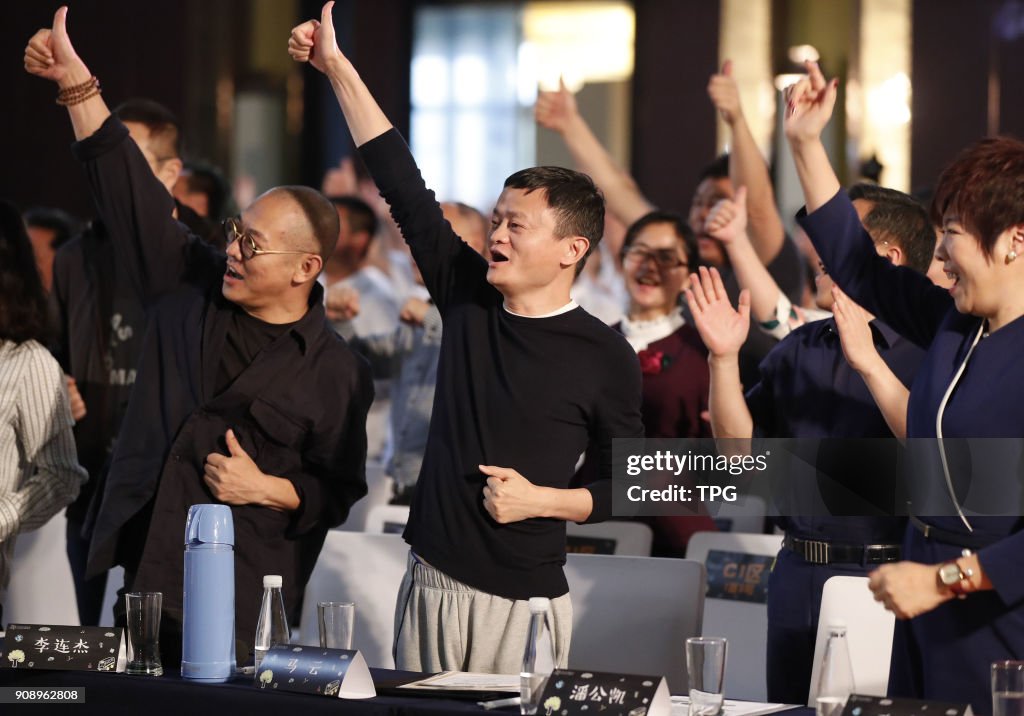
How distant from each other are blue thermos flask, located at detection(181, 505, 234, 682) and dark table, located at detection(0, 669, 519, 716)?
1.5 inches

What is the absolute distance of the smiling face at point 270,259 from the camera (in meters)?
2.76

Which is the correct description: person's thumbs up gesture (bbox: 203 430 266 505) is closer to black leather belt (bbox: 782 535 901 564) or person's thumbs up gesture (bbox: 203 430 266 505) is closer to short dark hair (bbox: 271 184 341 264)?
short dark hair (bbox: 271 184 341 264)

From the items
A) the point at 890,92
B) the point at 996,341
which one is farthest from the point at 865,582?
the point at 890,92

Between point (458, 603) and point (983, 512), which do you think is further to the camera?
point (458, 603)

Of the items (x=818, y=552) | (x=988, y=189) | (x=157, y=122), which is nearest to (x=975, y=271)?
(x=988, y=189)

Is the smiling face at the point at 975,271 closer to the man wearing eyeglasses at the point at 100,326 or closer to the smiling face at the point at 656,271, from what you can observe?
the smiling face at the point at 656,271

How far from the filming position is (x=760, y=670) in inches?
125

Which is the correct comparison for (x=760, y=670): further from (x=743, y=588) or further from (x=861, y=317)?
(x=861, y=317)

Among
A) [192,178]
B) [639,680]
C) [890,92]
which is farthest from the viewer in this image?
[890,92]

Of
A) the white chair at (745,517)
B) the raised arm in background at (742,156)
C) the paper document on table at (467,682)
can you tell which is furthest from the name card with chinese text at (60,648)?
the raised arm in background at (742,156)

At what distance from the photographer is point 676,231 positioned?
3.93 metres

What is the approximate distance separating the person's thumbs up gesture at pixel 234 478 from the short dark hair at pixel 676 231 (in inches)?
64.8

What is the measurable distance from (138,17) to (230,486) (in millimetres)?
6659

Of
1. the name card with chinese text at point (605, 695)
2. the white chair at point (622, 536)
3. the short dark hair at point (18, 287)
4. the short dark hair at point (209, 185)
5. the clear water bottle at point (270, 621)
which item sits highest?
the short dark hair at point (209, 185)
